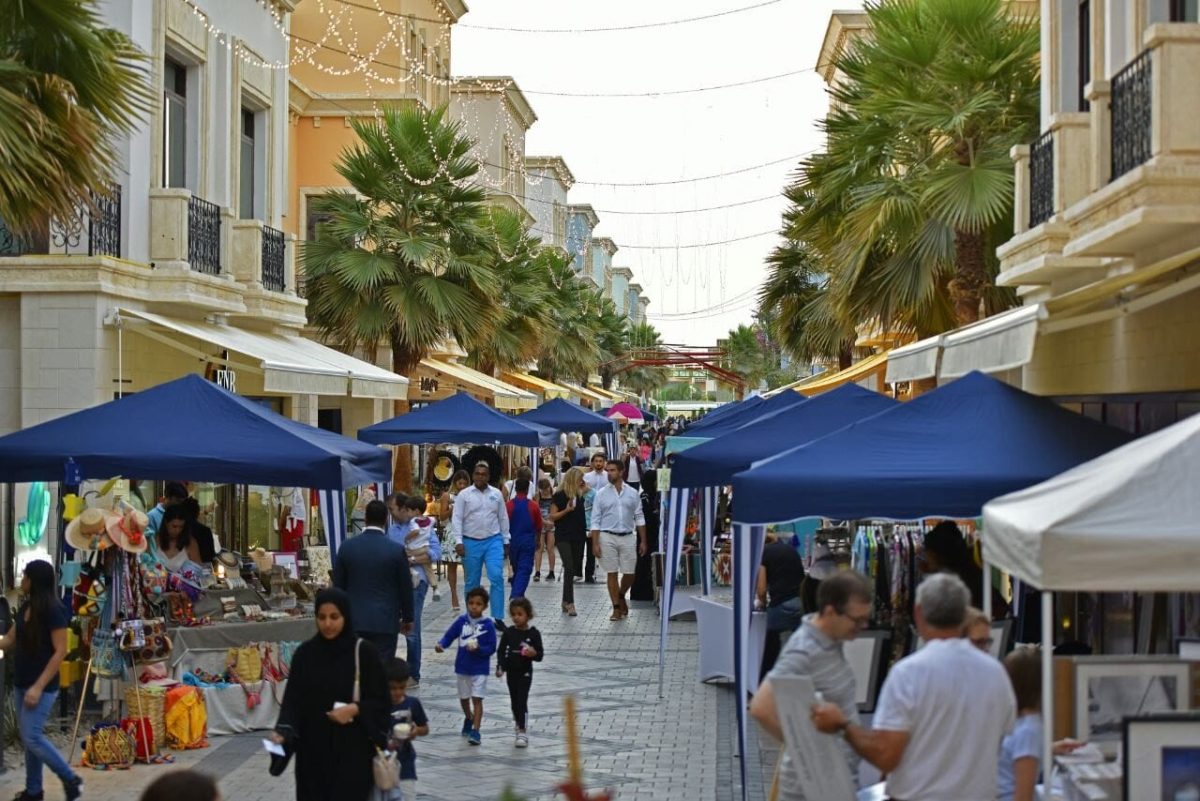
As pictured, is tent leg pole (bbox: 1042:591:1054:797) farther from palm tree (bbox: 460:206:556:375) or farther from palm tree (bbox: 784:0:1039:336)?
palm tree (bbox: 460:206:556:375)

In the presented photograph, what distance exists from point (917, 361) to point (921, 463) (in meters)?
4.76

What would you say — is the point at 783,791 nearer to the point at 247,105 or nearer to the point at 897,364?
the point at 897,364

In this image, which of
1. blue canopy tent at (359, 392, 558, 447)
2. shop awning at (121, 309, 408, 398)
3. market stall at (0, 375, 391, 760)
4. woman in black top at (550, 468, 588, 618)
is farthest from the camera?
blue canopy tent at (359, 392, 558, 447)

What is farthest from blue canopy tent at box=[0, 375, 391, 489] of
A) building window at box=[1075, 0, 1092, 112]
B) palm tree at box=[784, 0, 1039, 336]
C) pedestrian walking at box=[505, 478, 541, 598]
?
palm tree at box=[784, 0, 1039, 336]

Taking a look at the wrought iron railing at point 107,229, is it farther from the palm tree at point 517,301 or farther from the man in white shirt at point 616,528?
the palm tree at point 517,301

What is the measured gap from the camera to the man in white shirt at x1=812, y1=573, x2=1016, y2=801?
5633 mm

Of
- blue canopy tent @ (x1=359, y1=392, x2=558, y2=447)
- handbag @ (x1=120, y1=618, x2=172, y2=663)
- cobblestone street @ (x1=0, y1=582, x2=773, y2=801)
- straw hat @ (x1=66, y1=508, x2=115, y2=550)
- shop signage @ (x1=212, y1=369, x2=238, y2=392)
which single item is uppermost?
shop signage @ (x1=212, y1=369, x2=238, y2=392)

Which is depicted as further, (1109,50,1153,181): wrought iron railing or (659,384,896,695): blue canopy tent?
(659,384,896,695): blue canopy tent

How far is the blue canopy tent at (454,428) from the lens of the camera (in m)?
22.2

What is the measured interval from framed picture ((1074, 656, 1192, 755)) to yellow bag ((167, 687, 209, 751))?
280 inches

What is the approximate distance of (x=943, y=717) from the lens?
5633mm

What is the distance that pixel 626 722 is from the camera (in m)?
13.0

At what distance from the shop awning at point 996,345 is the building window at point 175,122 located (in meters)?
12.9

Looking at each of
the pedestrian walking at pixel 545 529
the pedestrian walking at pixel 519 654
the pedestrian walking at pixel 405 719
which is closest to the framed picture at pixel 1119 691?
the pedestrian walking at pixel 405 719
